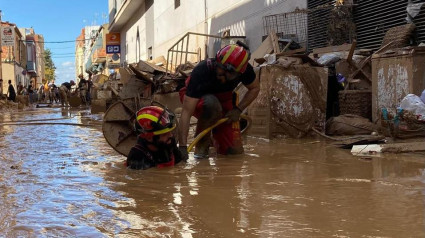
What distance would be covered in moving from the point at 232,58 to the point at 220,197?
1.86 metres

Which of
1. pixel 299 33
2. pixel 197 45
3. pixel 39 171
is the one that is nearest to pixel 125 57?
pixel 197 45

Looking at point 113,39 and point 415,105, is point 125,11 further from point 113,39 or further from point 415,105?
point 415,105

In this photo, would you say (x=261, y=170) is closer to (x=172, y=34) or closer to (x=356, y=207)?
(x=356, y=207)

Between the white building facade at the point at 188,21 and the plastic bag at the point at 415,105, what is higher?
the white building facade at the point at 188,21

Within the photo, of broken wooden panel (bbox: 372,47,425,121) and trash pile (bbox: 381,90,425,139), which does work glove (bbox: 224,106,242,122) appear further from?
broken wooden panel (bbox: 372,47,425,121)

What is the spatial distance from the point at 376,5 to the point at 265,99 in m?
3.40

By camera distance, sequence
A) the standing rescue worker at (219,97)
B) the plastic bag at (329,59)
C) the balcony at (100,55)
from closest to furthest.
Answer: the standing rescue worker at (219,97) → the plastic bag at (329,59) → the balcony at (100,55)

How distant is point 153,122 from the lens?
4.05 meters

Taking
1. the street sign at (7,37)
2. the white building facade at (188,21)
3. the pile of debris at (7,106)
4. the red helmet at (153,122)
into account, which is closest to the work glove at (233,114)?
the red helmet at (153,122)

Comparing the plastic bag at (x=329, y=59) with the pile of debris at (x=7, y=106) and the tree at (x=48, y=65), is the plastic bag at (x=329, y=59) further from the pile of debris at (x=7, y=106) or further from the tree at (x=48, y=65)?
the tree at (x=48, y=65)

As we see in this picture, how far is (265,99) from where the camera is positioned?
672cm

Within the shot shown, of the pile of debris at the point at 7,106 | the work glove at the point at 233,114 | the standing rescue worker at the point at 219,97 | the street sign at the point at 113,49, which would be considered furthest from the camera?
the street sign at the point at 113,49

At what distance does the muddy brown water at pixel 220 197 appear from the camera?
7.79ft

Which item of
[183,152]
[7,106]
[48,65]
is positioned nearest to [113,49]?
[7,106]
